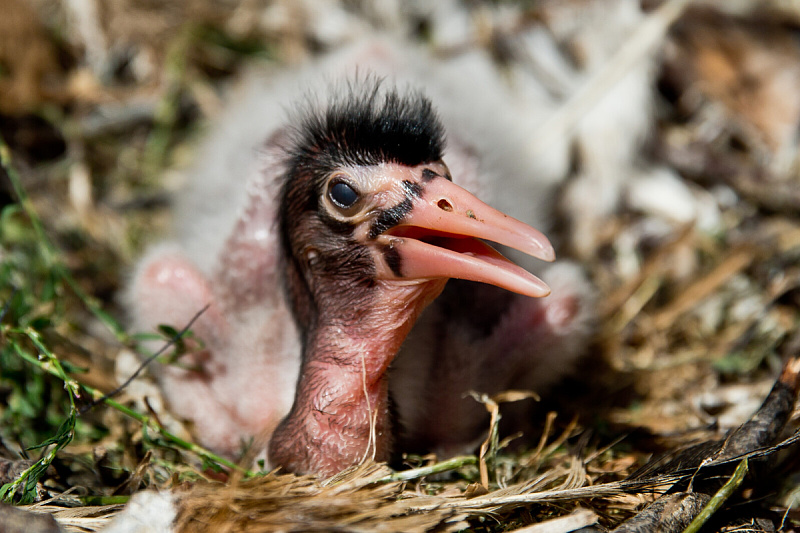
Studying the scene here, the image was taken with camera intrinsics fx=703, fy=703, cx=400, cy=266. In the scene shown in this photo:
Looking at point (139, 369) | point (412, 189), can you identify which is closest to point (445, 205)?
point (412, 189)

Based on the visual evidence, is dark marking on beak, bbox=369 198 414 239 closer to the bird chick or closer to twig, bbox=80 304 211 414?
the bird chick

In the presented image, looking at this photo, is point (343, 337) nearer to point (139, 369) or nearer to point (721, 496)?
point (139, 369)

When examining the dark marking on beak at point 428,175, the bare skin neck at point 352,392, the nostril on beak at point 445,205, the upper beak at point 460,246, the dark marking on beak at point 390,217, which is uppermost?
the dark marking on beak at point 428,175

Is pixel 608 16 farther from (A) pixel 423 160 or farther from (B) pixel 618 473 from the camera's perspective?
(B) pixel 618 473

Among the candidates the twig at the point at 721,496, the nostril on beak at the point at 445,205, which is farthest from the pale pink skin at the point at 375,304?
the twig at the point at 721,496

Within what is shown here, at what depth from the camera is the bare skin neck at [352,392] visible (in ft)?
5.12

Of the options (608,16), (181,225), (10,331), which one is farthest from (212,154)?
(608,16)

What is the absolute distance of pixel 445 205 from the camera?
4.80ft

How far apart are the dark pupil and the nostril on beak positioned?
188 mm

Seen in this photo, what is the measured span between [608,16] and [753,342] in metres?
1.48

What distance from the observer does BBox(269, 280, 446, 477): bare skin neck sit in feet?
5.12

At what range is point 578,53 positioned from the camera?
9.69 feet

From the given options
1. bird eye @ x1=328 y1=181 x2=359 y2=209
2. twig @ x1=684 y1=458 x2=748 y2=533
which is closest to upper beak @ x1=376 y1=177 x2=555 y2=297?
bird eye @ x1=328 y1=181 x2=359 y2=209

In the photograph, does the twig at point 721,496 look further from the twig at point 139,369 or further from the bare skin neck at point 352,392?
the twig at point 139,369
